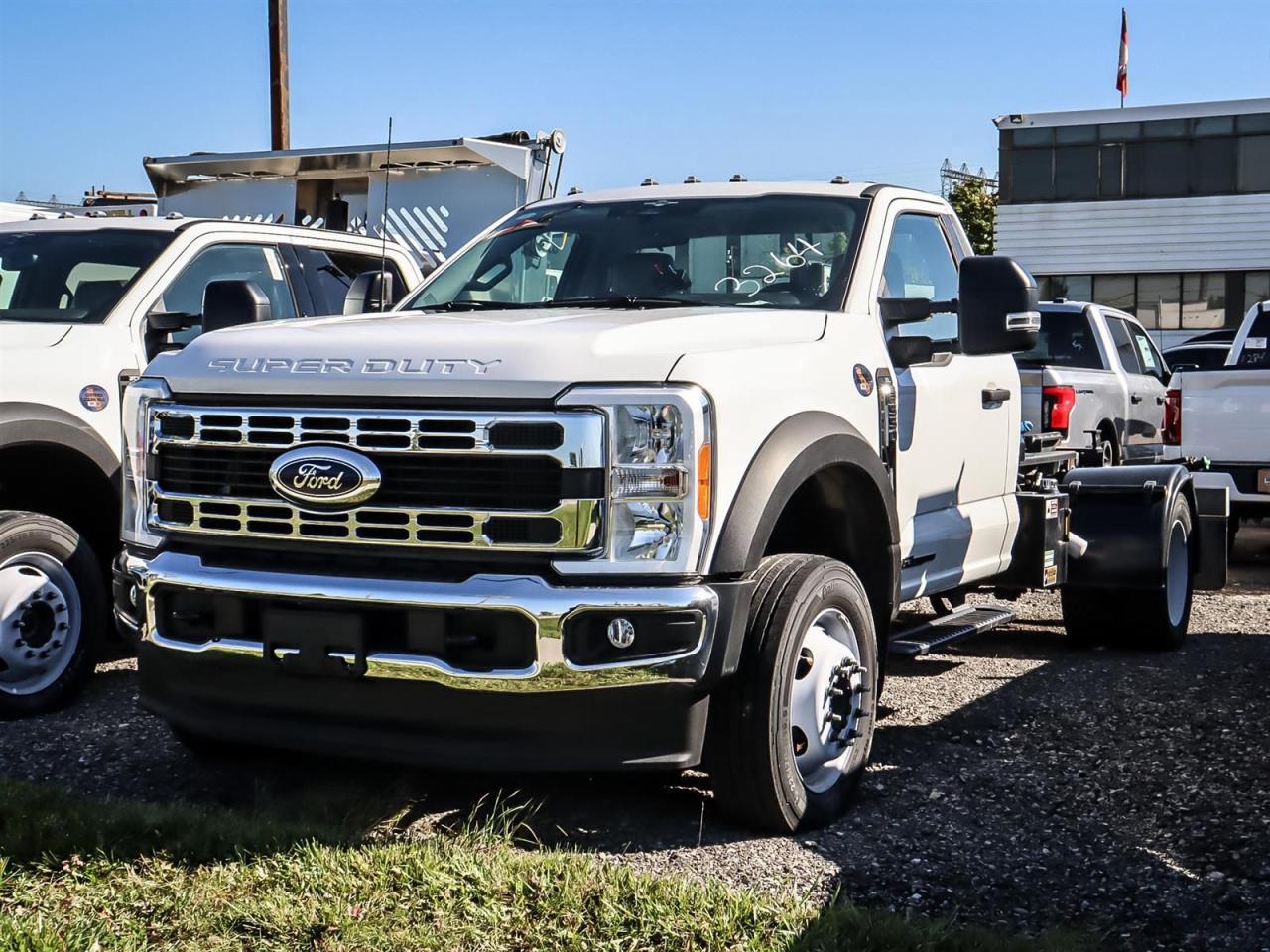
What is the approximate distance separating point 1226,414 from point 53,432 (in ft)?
26.2

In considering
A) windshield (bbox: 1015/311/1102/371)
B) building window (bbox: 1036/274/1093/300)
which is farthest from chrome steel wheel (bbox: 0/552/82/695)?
building window (bbox: 1036/274/1093/300)

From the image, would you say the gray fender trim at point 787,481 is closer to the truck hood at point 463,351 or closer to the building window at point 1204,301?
the truck hood at point 463,351

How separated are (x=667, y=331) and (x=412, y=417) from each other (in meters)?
0.82

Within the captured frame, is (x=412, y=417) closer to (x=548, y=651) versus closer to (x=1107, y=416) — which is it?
(x=548, y=651)

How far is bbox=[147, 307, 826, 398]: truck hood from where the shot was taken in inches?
171

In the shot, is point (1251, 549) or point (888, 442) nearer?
point (888, 442)

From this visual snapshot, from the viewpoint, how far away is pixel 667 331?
4.68 metres

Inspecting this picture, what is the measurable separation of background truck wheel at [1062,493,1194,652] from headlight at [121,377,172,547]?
4.98 meters

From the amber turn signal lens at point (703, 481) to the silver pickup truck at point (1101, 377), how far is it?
8093mm

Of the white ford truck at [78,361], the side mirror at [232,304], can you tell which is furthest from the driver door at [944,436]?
the side mirror at [232,304]

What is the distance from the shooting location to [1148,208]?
36.0m

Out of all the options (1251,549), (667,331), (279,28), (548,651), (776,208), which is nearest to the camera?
(548,651)

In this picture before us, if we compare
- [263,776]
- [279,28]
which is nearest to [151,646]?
[263,776]

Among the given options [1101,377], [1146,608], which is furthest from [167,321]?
[1101,377]
